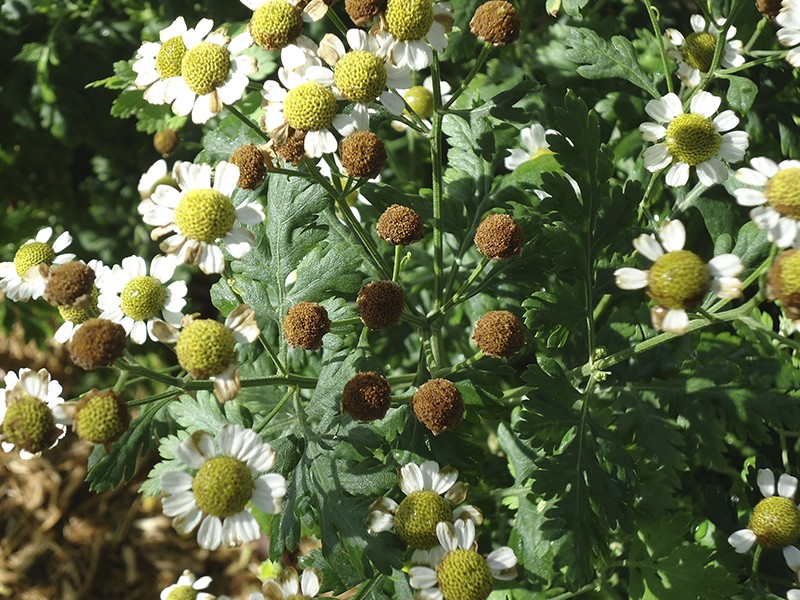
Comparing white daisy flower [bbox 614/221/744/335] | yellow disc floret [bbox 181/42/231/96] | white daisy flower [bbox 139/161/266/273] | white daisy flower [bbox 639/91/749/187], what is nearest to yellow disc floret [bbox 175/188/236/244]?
white daisy flower [bbox 139/161/266/273]

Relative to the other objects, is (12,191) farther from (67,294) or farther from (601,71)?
(601,71)

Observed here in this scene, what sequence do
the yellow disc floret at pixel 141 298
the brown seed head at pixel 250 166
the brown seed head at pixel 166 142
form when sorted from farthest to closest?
the brown seed head at pixel 166 142 → the yellow disc floret at pixel 141 298 → the brown seed head at pixel 250 166

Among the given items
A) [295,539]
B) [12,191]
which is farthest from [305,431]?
[12,191]

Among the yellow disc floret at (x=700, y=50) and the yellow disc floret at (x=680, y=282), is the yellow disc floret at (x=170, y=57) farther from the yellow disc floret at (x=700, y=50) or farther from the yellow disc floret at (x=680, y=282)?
the yellow disc floret at (x=700, y=50)

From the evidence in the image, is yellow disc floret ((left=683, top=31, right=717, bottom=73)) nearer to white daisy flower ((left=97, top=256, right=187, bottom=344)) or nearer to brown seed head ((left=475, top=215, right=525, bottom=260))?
brown seed head ((left=475, top=215, right=525, bottom=260))

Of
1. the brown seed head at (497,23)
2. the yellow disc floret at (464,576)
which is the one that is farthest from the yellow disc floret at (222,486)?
the brown seed head at (497,23)

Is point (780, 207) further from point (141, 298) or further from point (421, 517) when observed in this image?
point (141, 298)
